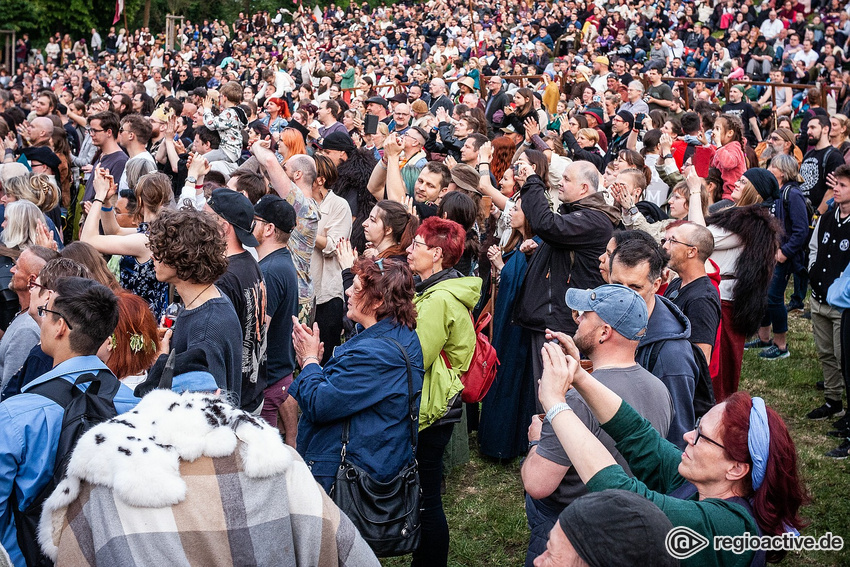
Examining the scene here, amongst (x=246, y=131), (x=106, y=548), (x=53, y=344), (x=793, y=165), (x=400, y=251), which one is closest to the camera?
(x=106, y=548)

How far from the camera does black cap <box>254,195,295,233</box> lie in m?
4.54

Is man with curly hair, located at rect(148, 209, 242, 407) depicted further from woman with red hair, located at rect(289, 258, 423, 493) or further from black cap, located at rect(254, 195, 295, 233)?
black cap, located at rect(254, 195, 295, 233)

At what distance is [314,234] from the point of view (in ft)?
17.8

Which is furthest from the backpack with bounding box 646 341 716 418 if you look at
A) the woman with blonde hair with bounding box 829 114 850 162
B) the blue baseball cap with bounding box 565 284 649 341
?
the woman with blonde hair with bounding box 829 114 850 162

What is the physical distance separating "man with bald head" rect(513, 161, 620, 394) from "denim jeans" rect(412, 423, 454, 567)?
4.60 ft

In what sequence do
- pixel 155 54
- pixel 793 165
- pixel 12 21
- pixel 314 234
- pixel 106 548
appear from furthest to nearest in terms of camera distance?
pixel 12 21
pixel 155 54
pixel 793 165
pixel 314 234
pixel 106 548

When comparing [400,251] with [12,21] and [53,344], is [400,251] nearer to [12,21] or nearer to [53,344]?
[53,344]

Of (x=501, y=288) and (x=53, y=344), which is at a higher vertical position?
(x=53, y=344)

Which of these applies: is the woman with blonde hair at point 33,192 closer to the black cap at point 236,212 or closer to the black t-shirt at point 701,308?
the black cap at point 236,212

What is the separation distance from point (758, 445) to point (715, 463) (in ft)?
0.46

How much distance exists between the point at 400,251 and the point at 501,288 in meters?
1.10

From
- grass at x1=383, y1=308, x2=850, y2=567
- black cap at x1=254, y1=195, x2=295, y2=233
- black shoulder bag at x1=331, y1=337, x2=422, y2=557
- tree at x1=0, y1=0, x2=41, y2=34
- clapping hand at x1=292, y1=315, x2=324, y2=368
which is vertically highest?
tree at x1=0, y1=0, x2=41, y2=34

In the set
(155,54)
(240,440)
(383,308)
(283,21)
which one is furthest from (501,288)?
(283,21)

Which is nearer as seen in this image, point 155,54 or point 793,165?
point 793,165
